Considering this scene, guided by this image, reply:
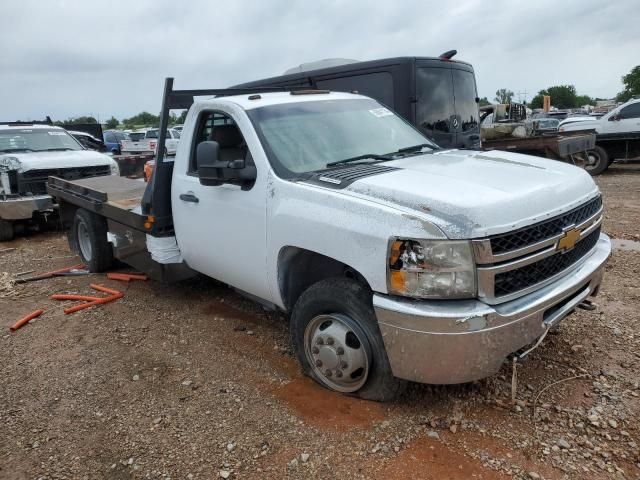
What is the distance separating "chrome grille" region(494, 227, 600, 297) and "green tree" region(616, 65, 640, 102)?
2409 inches

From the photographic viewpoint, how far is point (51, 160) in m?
8.98

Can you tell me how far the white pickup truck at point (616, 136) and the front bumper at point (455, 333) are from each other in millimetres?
12890

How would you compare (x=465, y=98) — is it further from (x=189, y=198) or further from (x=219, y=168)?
(x=219, y=168)

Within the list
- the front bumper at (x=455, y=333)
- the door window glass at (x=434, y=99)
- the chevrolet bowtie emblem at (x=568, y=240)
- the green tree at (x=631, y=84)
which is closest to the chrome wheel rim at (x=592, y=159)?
the door window glass at (x=434, y=99)

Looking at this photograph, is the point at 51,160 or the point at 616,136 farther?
the point at 616,136

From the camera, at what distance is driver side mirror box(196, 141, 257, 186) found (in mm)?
3588

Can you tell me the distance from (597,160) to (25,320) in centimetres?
1411

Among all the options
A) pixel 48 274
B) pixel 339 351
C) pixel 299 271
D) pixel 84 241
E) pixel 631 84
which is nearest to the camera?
pixel 339 351

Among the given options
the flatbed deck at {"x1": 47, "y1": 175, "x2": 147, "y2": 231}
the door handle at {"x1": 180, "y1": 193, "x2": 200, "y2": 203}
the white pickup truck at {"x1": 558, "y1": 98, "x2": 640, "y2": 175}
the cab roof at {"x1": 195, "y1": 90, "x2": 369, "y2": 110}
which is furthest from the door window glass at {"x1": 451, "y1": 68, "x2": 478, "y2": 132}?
the white pickup truck at {"x1": 558, "y1": 98, "x2": 640, "y2": 175}

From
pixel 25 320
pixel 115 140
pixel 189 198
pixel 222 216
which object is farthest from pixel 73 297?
pixel 115 140

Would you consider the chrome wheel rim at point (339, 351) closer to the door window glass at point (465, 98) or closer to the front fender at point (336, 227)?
the front fender at point (336, 227)

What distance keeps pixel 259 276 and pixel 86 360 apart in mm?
1607

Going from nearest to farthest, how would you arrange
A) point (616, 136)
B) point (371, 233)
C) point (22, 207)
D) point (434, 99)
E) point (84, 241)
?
point (371, 233), point (84, 241), point (434, 99), point (22, 207), point (616, 136)

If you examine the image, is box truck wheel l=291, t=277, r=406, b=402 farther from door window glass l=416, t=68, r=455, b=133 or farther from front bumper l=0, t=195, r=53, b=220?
front bumper l=0, t=195, r=53, b=220
